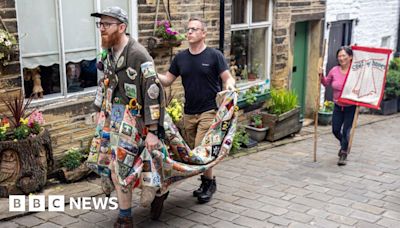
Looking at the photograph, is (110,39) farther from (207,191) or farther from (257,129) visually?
(257,129)

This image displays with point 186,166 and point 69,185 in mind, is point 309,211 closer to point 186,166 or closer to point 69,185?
point 186,166

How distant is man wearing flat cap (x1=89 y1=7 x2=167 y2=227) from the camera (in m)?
4.38

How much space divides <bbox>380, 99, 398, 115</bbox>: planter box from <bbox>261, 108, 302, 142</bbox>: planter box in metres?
3.88

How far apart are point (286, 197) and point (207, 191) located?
929mm

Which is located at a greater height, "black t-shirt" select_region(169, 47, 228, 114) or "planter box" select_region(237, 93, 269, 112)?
"black t-shirt" select_region(169, 47, 228, 114)

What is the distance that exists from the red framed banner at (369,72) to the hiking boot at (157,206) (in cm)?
360

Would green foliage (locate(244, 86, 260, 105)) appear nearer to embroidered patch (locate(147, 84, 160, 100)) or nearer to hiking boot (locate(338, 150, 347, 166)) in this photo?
hiking boot (locate(338, 150, 347, 166))

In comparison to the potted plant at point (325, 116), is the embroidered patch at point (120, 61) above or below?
above

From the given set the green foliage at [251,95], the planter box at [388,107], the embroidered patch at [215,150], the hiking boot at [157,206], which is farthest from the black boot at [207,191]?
the planter box at [388,107]

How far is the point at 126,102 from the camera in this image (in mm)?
4484

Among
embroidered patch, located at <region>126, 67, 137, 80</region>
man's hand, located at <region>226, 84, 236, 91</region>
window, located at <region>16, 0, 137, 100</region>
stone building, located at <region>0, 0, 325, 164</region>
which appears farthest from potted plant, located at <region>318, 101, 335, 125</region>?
embroidered patch, located at <region>126, 67, 137, 80</region>

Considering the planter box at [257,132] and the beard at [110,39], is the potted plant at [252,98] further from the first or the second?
the beard at [110,39]

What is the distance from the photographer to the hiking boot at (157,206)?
5.04 metres

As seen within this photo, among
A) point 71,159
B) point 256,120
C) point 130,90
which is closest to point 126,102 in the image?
point 130,90
